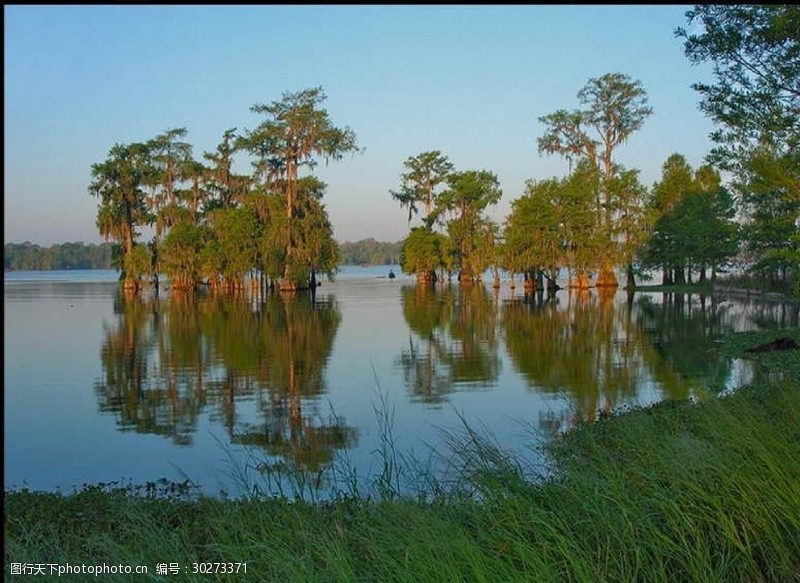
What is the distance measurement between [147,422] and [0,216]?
9.16 metres

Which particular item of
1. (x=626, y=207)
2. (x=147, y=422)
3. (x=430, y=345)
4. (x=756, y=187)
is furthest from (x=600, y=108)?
(x=147, y=422)

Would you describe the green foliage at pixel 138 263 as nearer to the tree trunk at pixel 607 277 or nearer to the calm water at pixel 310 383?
the calm water at pixel 310 383

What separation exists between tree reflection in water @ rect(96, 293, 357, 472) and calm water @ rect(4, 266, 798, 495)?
0.06 meters

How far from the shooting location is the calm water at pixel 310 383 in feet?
31.0

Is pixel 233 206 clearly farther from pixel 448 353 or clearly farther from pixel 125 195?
pixel 448 353

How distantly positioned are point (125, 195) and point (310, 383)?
4784cm

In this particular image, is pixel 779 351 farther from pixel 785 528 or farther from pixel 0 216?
pixel 0 216

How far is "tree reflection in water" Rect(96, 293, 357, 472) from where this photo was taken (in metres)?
10.6

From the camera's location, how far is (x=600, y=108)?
164ft

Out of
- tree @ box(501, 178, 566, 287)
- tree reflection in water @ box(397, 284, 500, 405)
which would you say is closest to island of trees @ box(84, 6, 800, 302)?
tree @ box(501, 178, 566, 287)

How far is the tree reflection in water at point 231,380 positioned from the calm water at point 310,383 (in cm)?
6

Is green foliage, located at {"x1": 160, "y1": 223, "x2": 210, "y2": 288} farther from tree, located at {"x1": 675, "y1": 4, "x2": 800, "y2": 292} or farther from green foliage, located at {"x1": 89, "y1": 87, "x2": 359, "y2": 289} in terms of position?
tree, located at {"x1": 675, "y1": 4, "x2": 800, "y2": 292}

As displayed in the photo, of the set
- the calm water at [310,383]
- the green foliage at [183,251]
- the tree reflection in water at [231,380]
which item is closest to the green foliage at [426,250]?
the green foliage at [183,251]

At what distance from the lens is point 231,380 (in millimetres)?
15492
